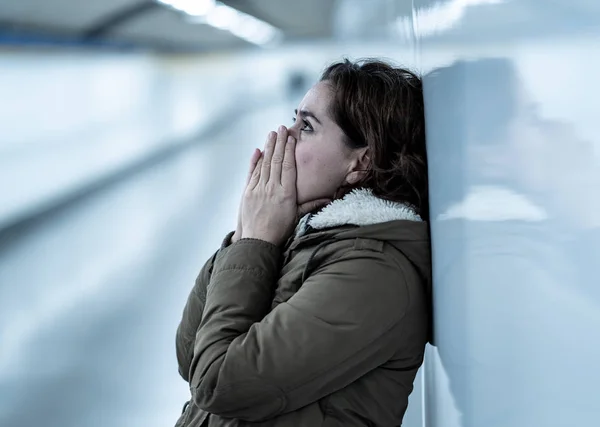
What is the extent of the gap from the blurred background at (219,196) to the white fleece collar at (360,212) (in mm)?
96

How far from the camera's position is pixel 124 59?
11414mm

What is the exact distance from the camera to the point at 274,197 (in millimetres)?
1681

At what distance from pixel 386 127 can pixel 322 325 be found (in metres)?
0.55

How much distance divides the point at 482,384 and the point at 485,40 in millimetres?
429

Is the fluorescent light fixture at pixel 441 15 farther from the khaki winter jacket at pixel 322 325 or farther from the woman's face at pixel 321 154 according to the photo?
the khaki winter jacket at pixel 322 325

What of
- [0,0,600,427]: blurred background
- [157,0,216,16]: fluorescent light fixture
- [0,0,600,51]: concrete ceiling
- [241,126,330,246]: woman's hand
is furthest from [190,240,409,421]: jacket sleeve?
[157,0,216,16]: fluorescent light fixture

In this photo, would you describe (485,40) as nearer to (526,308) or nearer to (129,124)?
(526,308)

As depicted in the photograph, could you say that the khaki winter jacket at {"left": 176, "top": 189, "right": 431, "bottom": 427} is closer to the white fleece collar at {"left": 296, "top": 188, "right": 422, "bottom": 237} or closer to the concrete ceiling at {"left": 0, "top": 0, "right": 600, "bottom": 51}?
the white fleece collar at {"left": 296, "top": 188, "right": 422, "bottom": 237}

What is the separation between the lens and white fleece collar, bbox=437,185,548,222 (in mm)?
601

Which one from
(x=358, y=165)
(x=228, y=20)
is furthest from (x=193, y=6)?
(x=358, y=165)

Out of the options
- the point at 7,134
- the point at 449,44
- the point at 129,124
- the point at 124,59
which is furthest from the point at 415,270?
the point at 124,59

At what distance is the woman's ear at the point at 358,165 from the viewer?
165 cm

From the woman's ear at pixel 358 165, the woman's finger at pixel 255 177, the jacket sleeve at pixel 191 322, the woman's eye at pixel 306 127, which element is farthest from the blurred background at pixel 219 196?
the jacket sleeve at pixel 191 322

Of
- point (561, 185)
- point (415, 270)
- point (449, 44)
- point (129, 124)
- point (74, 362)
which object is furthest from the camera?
point (129, 124)
